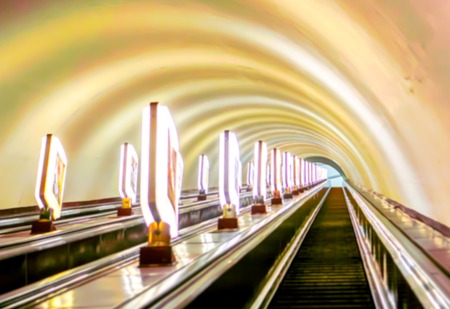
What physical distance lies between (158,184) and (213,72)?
7.90 metres

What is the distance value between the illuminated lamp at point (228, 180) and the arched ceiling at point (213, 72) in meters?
1.55

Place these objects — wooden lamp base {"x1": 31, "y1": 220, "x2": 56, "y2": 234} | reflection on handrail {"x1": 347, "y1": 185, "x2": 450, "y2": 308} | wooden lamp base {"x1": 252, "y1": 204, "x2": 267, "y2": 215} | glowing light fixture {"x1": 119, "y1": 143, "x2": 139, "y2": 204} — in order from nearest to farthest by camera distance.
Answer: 1. reflection on handrail {"x1": 347, "y1": 185, "x2": 450, "y2": 308}
2. wooden lamp base {"x1": 31, "y1": 220, "x2": 56, "y2": 234}
3. wooden lamp base {"x1": 252, "y1": 204, "x2": 267, "y2": 215}
4. glowing light fixture {"x1": 119, "y1": 143, "x2": 139, "y2": 204}

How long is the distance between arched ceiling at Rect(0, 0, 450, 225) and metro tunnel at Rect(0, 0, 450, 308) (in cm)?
3

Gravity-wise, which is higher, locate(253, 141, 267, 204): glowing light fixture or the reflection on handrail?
locate(253, 141, 267, 204): glowing light fixture

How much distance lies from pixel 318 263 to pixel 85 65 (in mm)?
5350

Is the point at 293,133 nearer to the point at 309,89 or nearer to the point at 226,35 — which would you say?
the point at 309,89

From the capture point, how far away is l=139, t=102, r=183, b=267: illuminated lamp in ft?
17.2

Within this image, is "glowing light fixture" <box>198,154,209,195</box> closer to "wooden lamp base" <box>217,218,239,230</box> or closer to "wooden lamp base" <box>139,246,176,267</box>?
"wooden lamp base" <box>217,218,239,230</box>

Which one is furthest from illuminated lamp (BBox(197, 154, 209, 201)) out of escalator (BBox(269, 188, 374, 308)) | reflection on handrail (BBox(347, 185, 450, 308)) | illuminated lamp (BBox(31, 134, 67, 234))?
reflection on handrail (BBox(347, 185, 450, 308))

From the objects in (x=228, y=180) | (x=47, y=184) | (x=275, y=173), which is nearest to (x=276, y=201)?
(x=275, y=173)

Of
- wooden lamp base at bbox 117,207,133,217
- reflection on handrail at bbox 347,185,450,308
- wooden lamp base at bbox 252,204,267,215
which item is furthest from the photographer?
wooden lamp base at bbox 117,207,133,217

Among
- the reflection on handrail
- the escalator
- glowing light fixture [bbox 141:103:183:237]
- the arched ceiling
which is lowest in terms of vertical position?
the escalator

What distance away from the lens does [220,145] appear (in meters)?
9.11

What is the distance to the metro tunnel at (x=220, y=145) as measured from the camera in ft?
15.2
